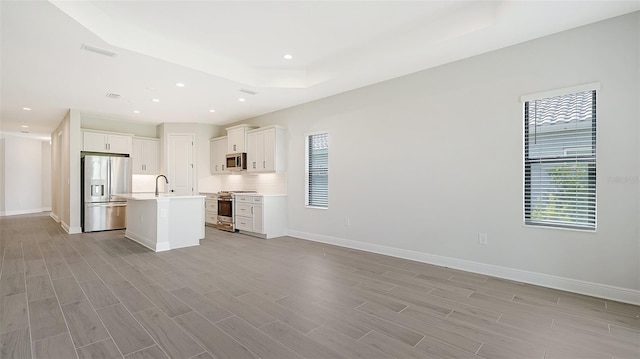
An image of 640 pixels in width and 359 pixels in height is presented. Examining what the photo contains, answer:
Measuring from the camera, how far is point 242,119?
8.00m

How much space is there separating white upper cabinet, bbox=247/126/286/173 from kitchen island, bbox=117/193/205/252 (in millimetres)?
1699

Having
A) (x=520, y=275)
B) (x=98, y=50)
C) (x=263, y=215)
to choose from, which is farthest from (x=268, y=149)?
(x=520, y=275)

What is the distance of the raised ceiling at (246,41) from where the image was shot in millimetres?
3113

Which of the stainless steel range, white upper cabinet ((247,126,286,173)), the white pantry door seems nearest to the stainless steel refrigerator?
the white pantry door

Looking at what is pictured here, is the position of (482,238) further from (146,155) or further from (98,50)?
(146,155)

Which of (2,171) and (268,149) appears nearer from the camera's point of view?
(268,149)

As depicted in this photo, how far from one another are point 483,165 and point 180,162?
7445 millimetres

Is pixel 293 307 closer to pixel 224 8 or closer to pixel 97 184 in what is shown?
pixel 224 8

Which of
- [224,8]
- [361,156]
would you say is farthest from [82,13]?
[361,156]

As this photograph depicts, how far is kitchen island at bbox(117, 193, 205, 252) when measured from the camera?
16.4 feet

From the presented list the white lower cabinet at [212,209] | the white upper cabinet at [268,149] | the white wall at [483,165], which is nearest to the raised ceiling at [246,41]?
the white wall at [483,165]

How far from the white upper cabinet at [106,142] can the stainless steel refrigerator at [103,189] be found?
207 mm

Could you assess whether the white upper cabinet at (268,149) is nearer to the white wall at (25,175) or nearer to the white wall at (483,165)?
the white wall at (483,165)

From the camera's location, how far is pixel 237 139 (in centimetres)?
751
